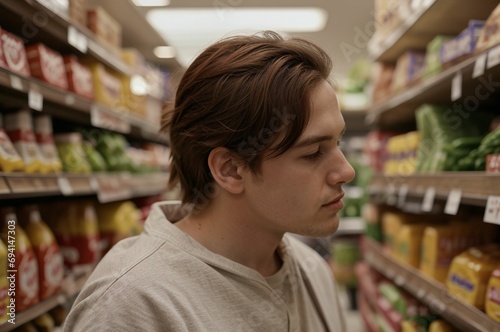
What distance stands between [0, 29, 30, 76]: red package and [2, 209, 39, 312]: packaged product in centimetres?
52

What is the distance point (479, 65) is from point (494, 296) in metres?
0.75

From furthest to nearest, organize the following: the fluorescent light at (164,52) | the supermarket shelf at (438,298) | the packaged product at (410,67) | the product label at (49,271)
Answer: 1. the fluorescent light at (164,52)
2. the packaged product at (410,67)
3. the product label at (49,271)
4. the supermarket shelf at (438,298)

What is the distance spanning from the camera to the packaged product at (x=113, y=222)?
2.81m

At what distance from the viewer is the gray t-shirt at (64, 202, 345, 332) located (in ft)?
3.41

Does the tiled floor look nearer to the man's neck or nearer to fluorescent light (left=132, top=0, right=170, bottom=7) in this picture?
the man's neck

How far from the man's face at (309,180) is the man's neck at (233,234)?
0.05m

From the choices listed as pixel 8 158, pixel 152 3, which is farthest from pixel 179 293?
pixel 152 3

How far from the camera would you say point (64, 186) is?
2.01m

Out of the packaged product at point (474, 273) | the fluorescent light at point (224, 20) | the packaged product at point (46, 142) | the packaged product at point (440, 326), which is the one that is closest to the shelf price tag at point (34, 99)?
the packaged product at point (46, 142)

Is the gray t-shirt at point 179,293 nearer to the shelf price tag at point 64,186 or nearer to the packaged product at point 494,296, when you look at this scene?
the packaged product at point 494,296

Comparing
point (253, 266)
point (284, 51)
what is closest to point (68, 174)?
point (253, 266)

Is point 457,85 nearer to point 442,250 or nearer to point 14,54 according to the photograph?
point 442,250

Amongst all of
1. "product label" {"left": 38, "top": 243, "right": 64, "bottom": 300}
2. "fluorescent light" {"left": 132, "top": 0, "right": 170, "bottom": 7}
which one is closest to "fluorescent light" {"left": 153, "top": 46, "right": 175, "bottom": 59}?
"fluorescent light" {"left": 132, "top": 0, "right": 170, "bottom": 7}

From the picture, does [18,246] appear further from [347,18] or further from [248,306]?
[347,18]
